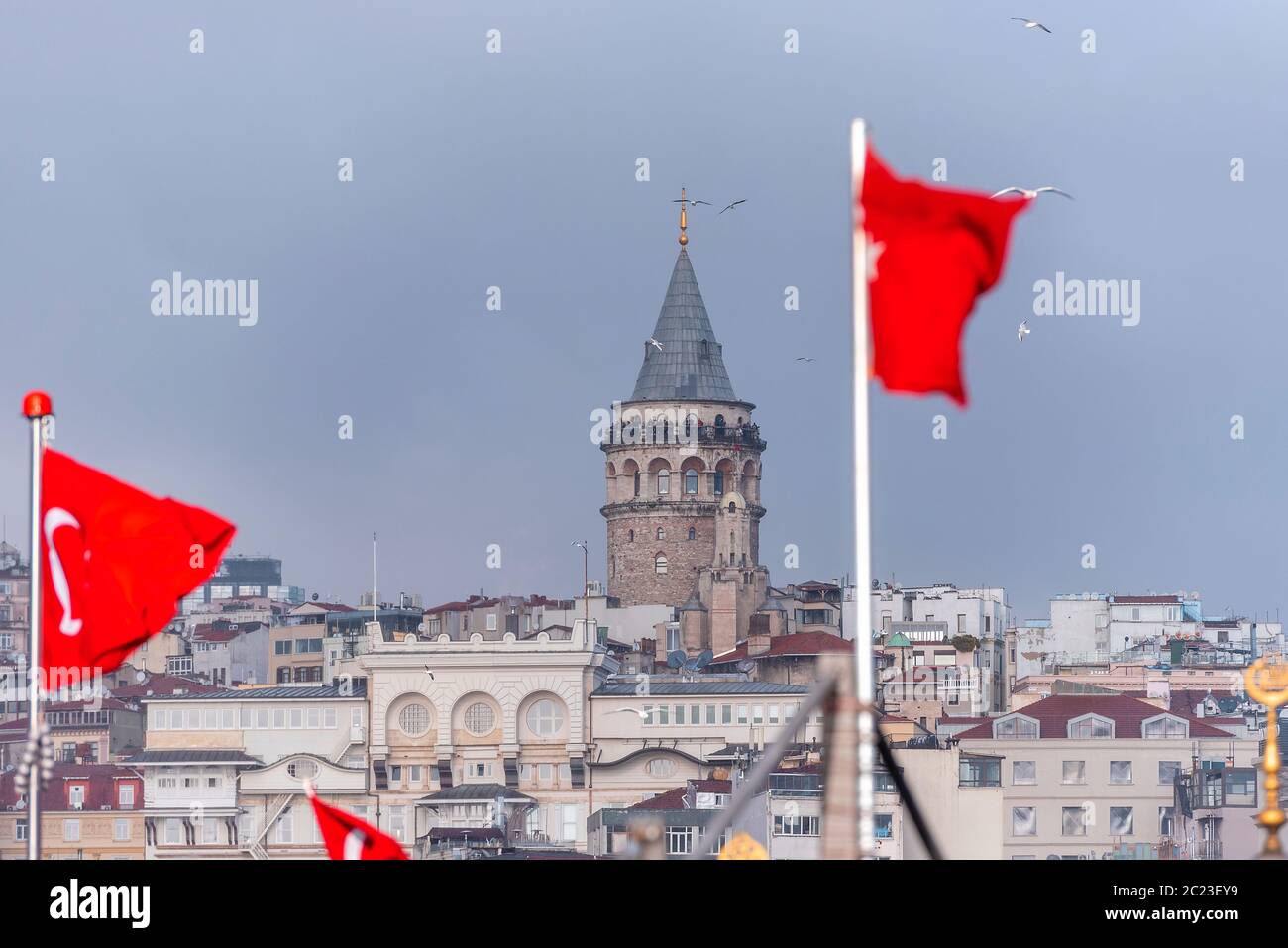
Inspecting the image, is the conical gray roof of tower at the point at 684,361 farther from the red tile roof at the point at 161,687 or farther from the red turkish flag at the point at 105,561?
the red turkish flag at the point at 105,561

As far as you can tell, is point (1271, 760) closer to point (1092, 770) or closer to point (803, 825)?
point (803, 825)

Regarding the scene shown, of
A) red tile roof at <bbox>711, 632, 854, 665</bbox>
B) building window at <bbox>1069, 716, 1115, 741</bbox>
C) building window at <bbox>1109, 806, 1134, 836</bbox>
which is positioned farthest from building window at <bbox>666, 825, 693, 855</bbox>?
red tile roof at <bbox>711, 632, 854, 665</bbox>

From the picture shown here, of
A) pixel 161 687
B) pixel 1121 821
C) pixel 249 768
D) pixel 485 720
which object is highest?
pixel 161 687

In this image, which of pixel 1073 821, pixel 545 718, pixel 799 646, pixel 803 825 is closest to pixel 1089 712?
pixel 1073 821

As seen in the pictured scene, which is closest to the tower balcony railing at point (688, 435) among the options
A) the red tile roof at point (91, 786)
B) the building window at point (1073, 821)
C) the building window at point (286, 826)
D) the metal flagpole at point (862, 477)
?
the building window at point (286, 826)

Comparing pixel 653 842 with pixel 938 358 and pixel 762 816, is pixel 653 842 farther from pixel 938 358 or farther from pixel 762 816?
pixel 762 816

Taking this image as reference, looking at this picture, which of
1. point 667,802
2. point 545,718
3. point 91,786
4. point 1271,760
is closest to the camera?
point 1271,760

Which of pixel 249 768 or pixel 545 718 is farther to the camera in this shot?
pixel 545 718
